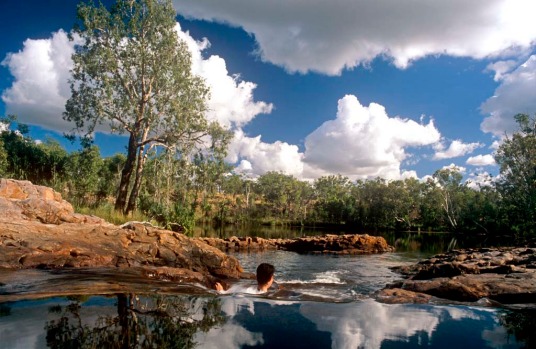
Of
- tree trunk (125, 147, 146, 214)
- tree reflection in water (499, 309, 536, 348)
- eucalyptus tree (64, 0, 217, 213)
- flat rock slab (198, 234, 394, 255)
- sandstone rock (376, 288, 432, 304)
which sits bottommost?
flat rock slab (198, 234, 394, 255)

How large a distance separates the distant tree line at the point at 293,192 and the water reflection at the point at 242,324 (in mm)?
15346

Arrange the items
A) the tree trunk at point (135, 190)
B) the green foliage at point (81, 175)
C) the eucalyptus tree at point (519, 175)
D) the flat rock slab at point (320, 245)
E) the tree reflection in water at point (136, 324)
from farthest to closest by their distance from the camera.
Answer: the eucalyptus tree at point (519, 175)
the flat rock slab at point (320, 245)
the tree trunk at point (135, 190)
the green foliage at point (81, 175)
the tree reflection in water at point (136, 324)

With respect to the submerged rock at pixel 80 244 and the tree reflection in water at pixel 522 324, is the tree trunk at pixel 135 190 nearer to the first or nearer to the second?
the submerged rock at pixel 80 244

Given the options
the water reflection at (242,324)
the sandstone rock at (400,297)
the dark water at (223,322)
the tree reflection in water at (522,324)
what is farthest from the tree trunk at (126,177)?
the tree reflection in water at (522,324)

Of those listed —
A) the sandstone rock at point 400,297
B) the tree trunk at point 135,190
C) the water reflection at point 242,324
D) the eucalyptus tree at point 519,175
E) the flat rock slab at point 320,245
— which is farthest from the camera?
the eucalyptus tree at point 519,175

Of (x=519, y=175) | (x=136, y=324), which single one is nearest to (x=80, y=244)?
(x=136, y=324)

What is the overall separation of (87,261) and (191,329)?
591 cm

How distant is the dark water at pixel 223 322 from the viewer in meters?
3.25

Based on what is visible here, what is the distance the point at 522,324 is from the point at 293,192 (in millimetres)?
79749

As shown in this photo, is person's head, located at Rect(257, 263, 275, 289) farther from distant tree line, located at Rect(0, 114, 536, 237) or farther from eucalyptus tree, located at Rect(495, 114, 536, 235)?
eucalyptus tree, located at Rect(495, 114, 536, 235)

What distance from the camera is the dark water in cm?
325

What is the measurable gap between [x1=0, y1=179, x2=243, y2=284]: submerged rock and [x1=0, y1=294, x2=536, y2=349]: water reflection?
12.8 ft

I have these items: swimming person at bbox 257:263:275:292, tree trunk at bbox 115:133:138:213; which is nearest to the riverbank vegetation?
tree trunk at bbox 115:133:138:213

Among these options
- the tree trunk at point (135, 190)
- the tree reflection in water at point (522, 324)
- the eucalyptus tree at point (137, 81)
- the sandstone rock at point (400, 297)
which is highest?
the eucalyptus tree at point (137, 81)
